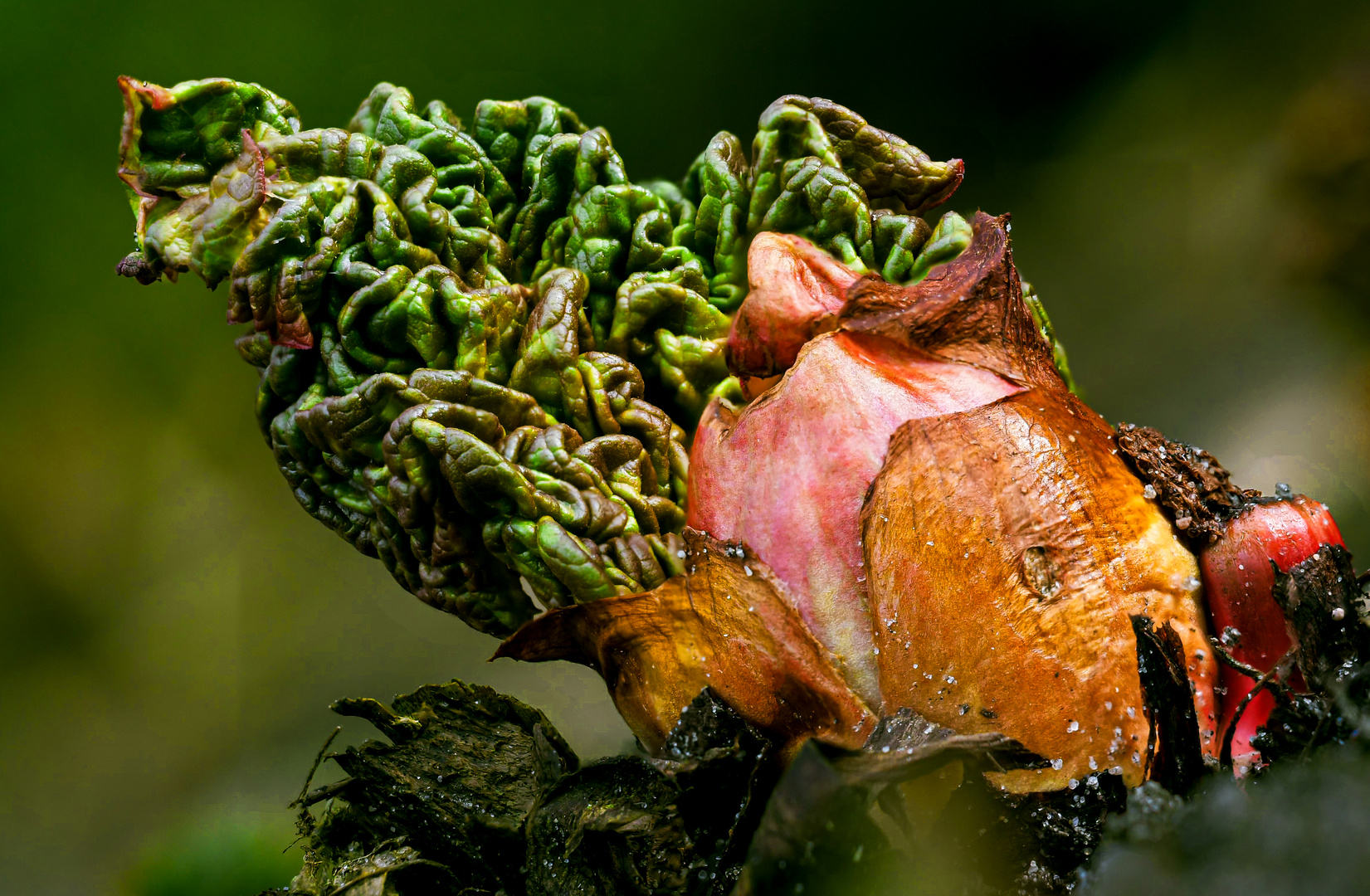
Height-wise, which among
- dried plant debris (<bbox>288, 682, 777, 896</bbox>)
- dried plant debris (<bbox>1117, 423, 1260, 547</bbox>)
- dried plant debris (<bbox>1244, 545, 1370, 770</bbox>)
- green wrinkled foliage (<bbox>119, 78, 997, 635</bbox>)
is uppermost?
green wrinkled foliage (<bbox>119, 78, 997, 635</bbox>)

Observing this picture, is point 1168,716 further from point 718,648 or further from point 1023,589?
point 718,648

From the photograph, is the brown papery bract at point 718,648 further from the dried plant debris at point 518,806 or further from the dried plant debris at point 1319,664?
the dried plant debris at point 1319,664

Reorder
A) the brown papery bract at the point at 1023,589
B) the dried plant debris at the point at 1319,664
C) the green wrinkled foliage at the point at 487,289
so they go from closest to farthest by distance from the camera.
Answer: the dried plant debris at the point at 1319,664
the brown papery bract at the point at 1023,589
the green wrinkled foliage at the point at 487,289

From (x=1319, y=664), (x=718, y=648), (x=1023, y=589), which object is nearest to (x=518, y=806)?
(x=718, y=648)

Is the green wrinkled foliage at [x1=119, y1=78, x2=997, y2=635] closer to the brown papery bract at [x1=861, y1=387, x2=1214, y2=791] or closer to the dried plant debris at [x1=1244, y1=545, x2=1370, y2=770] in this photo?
the brown papery bract at [x1=861, y1=387, x2=1214, y2=791]

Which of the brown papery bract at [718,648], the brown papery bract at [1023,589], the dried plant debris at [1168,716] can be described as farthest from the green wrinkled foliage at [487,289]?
the dried plant debris at [1168,716]

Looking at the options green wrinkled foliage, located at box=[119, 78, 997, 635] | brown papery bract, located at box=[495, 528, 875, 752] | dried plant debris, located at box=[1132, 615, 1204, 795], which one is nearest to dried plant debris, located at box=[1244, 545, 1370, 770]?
dried plant debris, located at box=[1132, 615, 1204, 795]

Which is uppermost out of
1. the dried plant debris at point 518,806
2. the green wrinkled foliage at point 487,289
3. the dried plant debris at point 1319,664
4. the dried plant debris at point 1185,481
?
the green wrinkled foliage at point 487,289
